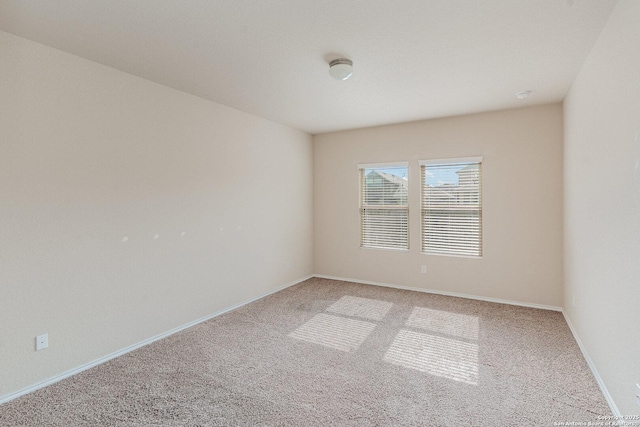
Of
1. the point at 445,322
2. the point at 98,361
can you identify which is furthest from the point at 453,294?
the point at 98,361

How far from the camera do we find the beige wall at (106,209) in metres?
2.25

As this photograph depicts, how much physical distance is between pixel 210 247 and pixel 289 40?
7.96 ft

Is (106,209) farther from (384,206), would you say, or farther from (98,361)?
(384,206)

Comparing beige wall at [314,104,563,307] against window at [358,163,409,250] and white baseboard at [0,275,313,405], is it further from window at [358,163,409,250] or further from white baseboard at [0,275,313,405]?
white baseboard at [0,275,313,405]

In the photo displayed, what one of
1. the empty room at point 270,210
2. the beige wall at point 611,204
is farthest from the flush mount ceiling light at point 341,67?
the beige wall at point 611,204

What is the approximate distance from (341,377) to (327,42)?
2.53 meters

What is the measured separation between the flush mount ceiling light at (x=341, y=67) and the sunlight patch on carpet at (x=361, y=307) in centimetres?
262

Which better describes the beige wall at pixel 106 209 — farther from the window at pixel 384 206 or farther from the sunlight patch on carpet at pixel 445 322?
the sunlight patch on carpet at pixel 445 322

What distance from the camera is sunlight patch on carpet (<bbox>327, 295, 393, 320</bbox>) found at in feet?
12.4

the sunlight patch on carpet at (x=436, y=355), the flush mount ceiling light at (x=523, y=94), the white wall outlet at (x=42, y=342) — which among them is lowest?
the sunlight patch on carpet at (x=436, y=355)

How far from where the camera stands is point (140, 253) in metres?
3.00

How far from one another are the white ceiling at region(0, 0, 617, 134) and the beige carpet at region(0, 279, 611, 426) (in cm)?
252

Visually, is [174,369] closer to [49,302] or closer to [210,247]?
[49,302]

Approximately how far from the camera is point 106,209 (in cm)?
274
